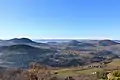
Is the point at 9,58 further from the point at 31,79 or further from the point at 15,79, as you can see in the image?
the point at 31,79

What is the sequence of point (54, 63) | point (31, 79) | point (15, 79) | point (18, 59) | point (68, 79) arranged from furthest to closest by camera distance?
point (18, 59)
point (54, 63)
point (68, 79)
point (15, 79)
point (31, 79)

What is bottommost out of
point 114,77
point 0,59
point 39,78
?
point 0,59

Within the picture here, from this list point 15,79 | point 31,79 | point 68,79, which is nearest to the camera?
point 31,79

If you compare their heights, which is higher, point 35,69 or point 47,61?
point 35,69

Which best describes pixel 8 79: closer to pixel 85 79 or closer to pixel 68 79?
pixel 68 79

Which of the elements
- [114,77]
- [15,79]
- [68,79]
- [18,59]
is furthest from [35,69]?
[18,59]

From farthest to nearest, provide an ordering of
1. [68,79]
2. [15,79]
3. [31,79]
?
[68,79] → [15,79] → [31,79]

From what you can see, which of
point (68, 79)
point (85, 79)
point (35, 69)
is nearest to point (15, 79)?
point (68, 79)

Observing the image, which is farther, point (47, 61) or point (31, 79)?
point (47, 61)

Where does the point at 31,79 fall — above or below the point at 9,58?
above
